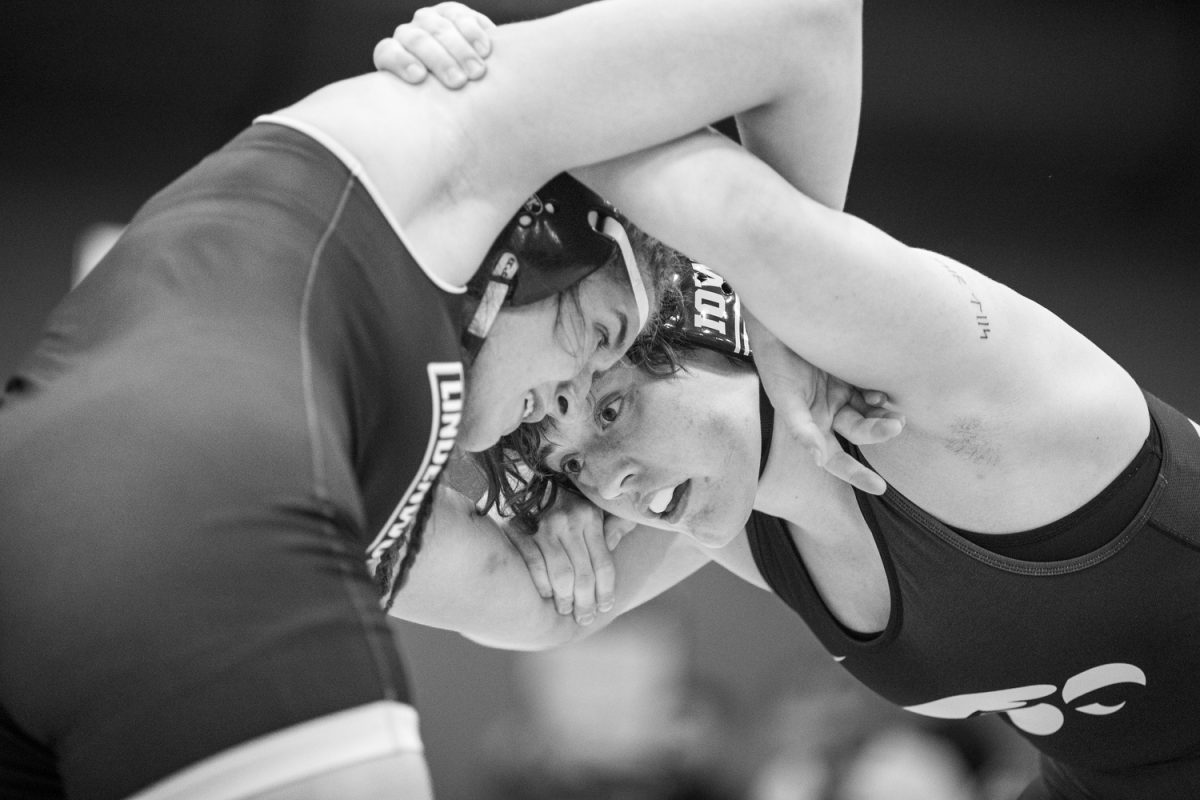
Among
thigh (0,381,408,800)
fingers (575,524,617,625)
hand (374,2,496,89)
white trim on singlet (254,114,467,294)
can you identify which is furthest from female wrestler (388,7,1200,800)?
thigh (0,381,408,800)

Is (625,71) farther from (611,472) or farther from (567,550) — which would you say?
(567,550)

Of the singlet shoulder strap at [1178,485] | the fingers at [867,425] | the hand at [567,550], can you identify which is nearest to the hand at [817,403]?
the fingers at [867,425]

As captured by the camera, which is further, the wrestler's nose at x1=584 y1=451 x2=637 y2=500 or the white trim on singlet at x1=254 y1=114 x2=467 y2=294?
the wrestler's nose at x1=584 y1=451 x2=637 y2=500

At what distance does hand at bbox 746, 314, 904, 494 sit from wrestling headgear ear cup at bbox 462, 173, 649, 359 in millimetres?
272

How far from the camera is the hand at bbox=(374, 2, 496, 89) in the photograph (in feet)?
5.59

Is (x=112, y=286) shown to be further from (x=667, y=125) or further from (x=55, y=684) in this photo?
(x=667, y=125)

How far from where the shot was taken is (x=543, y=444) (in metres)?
2.40

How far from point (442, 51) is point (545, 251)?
1.17 ft

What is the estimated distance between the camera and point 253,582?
1.18m

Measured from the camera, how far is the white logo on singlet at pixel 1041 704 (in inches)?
92.8

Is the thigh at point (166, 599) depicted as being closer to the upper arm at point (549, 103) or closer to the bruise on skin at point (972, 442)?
the upper arm at point (549, 103)

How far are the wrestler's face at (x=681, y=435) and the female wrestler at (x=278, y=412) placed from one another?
2.08ft

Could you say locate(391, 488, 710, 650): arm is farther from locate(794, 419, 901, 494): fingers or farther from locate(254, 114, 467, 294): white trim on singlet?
locate(254, 114, 467, 294): white trim on singlet

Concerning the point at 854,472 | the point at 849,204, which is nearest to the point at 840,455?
the point at 854,472
